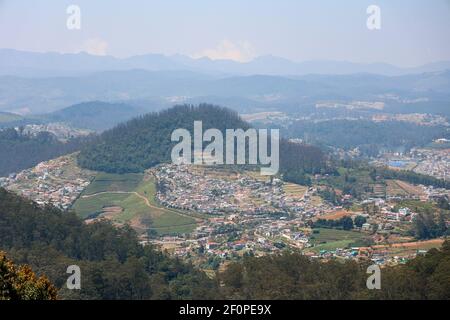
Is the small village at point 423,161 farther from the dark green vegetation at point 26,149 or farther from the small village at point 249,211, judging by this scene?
the dark green vegetation at point 26,149

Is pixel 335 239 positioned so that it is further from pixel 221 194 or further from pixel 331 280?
pixel 331 280

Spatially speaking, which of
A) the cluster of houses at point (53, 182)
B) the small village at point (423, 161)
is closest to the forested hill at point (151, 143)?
the cluster of houses at point (53, 182)

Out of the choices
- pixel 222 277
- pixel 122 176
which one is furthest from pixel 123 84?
pixel 222 277

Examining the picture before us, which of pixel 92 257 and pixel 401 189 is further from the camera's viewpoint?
pixel 401 189

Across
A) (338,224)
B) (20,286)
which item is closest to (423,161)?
(338,224)

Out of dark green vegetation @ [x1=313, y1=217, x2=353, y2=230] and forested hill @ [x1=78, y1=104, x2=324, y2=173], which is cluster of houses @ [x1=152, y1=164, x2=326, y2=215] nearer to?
dark green vegetation @ [x1=313, y1=217, x2=353, y2=230]
